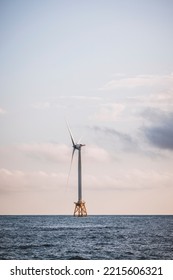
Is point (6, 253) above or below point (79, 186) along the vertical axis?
below

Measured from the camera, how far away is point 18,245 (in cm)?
4462
